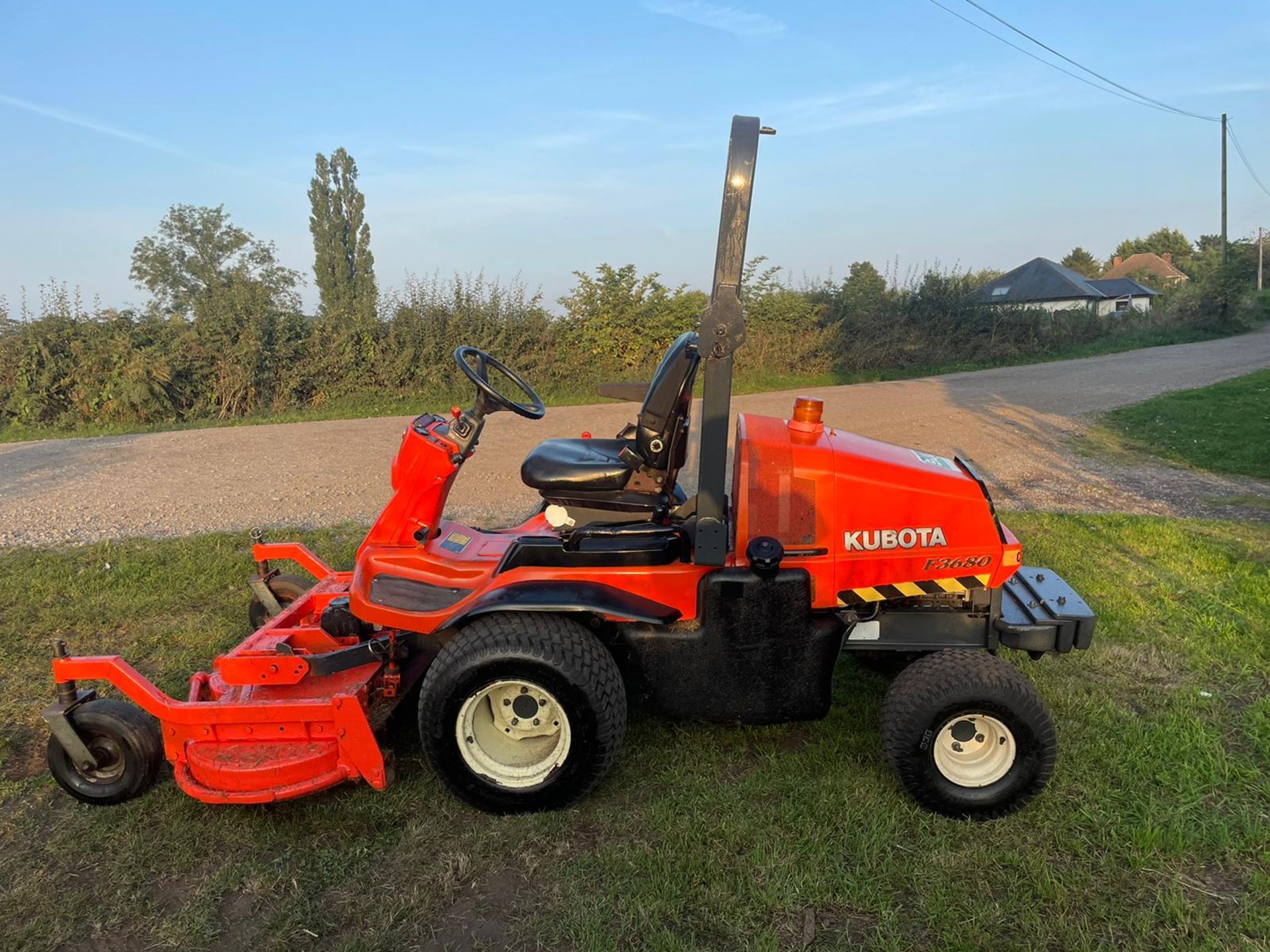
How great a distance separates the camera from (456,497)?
7750 millimetres

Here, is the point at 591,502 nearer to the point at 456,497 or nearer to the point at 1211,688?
the point at 1211,688

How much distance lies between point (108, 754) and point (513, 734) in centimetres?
150

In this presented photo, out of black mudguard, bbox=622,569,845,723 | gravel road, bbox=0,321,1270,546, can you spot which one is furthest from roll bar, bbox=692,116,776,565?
gravel road, bbox=0,321,1270,546

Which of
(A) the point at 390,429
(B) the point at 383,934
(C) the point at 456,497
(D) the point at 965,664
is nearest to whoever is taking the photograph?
(B) the point at 383,934

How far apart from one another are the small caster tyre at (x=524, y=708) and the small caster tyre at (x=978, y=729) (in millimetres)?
990

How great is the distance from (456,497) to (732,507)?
5.05 meters

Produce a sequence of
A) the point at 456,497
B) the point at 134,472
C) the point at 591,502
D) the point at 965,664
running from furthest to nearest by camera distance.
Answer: the point at 134,472
the point at 456,497
the point at 591,502
the point at 965,664

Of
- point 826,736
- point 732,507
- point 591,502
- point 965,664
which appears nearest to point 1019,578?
point 965,664

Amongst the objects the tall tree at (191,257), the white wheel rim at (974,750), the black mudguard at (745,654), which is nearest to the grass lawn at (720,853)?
the white wheel rim at (974,750)

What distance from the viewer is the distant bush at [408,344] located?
13672 mm

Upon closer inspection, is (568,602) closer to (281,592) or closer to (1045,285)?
(281,592)

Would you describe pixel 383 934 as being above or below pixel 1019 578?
below

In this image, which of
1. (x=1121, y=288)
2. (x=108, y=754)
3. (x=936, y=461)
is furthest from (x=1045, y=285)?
(x=108, y=754)

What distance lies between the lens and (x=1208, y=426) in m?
10.6
